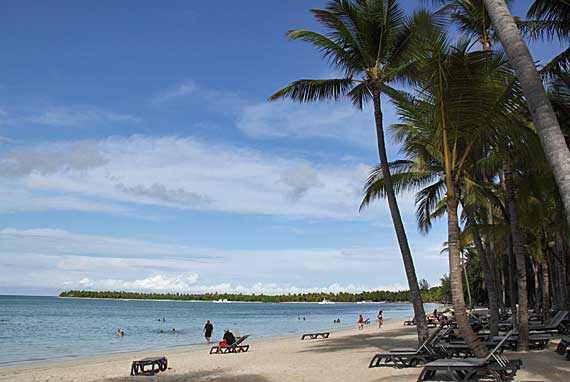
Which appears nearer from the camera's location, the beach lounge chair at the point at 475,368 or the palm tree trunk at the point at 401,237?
the beach lounge chair at the point at 475,368

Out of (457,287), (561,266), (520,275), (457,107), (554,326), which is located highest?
(457,107)

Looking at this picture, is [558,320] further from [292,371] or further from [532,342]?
[292,371]

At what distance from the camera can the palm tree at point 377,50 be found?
42.8 ft

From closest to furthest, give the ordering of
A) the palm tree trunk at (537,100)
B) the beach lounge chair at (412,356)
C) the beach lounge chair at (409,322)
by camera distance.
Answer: the palm tree trunk at (537,100) < the beach lounge chair at (412,356) < the beach lounge chair at (409,322)

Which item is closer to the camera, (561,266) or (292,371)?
(292,371)

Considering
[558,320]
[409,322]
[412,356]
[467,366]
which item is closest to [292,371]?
[412,356]

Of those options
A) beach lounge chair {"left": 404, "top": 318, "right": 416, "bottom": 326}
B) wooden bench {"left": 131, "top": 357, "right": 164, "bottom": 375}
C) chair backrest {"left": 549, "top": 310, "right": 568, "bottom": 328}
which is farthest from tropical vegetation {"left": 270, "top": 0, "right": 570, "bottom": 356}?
beach lounge chair {"left": 404, "top": 318, "right": 416, "bottom": 326}

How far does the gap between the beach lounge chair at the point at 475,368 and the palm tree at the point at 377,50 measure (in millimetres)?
3615

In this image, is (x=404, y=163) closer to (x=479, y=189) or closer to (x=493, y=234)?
(x=479, y=189)

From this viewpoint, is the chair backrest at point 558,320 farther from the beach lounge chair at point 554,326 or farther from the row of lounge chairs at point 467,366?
the row of lounge chairs at point 467,366

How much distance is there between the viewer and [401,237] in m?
13.1

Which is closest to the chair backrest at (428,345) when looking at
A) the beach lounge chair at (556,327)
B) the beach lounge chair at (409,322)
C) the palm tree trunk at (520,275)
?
the palm tree trunk at (520,275)

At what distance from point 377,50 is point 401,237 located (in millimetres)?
4588

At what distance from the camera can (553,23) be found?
42.7ft
